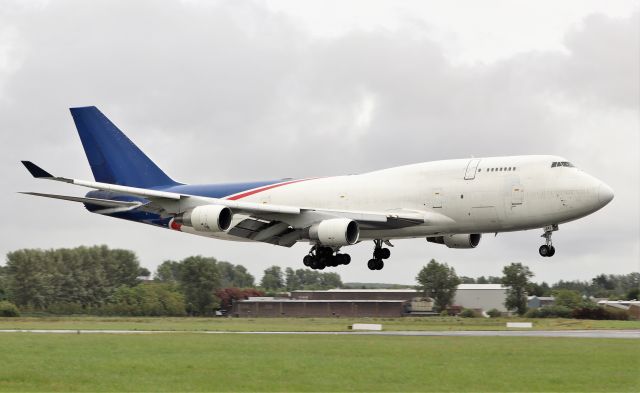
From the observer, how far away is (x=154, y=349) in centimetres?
3834

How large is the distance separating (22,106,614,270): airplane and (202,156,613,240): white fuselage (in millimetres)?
48

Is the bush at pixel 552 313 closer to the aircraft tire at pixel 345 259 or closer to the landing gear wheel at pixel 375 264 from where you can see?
the landing gear wheel at pixel 375 264

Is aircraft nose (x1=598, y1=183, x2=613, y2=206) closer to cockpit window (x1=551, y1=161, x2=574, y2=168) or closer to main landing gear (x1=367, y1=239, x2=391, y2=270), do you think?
cockpit window (x1=551, y1=161, x2=574, y2=168)

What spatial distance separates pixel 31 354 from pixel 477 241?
2808cm

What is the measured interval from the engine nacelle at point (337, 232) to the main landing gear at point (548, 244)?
9464 mm

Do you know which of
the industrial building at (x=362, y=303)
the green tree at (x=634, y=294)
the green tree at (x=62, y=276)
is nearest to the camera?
the green tree at (x=62, y=276)

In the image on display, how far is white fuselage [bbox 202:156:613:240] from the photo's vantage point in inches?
1874

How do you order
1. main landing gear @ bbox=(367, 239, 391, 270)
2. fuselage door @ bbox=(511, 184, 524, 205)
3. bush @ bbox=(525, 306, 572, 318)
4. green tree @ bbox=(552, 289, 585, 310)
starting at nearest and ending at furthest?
1. fuselage door @ bbox=(511, 184, 524, 205)
2. main landing gear @ bbox=(367, 239, 391, 270)
3. bush @ bbox=(525, 306, 572, 318)
4. green tree @ bbox=(552, 289, 585, 310)

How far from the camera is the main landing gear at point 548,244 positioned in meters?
48.5

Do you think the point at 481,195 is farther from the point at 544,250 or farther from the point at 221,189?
the point at 221,189

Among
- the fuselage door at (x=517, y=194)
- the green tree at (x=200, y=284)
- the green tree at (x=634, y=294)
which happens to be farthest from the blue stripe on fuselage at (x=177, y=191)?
the green tree at (x=634, y=294)

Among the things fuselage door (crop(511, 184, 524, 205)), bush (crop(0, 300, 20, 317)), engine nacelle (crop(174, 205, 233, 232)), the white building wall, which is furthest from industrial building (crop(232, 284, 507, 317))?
fuselage door (crop(511, 184, 524, 205))

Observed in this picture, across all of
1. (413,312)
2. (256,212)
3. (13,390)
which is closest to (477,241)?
(256,212)

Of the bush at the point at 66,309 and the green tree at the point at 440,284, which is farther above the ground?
the green tree at the point at 440,284
